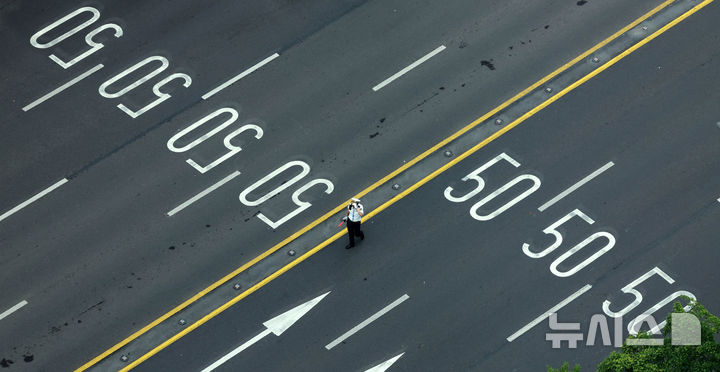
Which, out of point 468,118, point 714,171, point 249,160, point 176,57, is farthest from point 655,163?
point 176,57

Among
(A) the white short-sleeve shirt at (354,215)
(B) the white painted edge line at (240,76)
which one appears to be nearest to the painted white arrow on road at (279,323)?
(A) the white short-sleeve shirt at (354,215)

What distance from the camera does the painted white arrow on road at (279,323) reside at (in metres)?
38.2

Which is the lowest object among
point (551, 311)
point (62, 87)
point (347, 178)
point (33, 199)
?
point (551, 311)

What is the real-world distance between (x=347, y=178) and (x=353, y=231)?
2.50 m

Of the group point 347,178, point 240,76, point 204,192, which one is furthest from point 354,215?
point 240,76

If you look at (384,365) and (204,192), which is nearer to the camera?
(384,365)

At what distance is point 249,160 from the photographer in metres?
42.6

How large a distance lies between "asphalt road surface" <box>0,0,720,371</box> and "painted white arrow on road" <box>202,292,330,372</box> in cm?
8

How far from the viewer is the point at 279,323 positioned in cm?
3875

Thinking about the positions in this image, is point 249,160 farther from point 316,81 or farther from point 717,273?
point 717,273

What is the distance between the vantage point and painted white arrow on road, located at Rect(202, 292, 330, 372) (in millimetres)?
38219

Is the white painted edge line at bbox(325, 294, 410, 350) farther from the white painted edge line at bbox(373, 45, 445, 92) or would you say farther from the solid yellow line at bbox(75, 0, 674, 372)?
the white painted edge line at bbox(373, 45, 445, 92)

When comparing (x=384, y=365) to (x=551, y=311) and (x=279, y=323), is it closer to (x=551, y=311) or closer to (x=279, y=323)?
(x=279, y=323)

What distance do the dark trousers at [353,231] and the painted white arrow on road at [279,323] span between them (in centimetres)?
180
